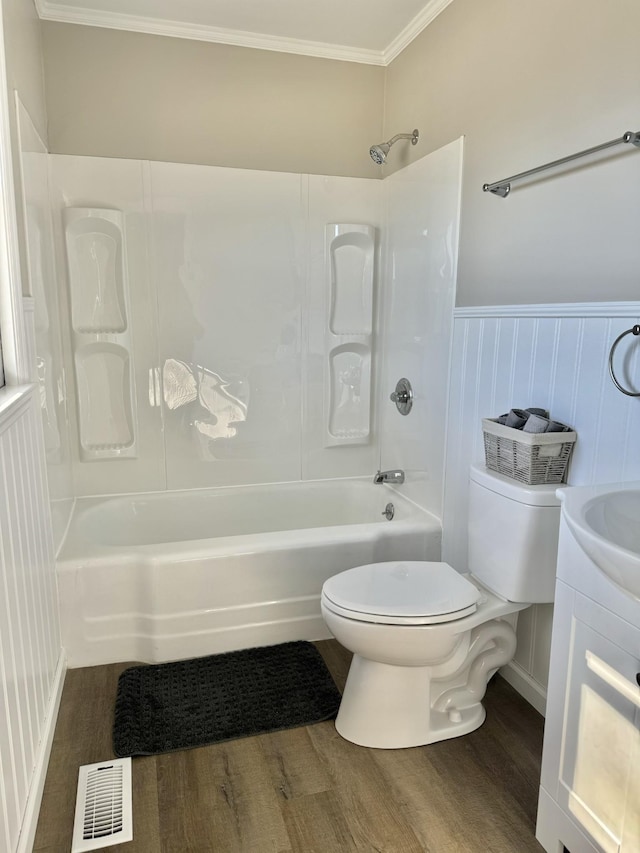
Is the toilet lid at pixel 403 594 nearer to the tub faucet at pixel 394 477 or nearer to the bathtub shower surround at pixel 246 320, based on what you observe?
the bathtub shower surround at pixel 246 320

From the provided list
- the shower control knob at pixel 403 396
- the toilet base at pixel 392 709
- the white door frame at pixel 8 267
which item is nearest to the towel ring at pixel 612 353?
the toilet base at pixel 392 709

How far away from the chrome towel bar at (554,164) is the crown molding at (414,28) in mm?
873

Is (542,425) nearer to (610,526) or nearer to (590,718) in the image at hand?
(610,526)

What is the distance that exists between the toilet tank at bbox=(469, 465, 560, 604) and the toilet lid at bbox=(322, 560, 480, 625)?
0.34 ft

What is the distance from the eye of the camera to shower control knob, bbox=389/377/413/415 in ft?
9.29

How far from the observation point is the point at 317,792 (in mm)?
1706

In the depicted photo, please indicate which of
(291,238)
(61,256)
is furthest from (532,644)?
(61,256)

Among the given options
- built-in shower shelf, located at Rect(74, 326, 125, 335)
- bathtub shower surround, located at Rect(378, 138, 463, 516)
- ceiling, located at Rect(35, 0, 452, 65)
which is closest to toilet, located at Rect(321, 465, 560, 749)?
bathtub shower surround, located at Rect(378, 138, 463, 516)

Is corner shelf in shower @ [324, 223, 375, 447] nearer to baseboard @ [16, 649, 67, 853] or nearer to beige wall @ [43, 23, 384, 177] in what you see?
beige wall @ [43, 23, 384, 177]

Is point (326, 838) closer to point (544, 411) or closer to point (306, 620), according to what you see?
point (306, 620)

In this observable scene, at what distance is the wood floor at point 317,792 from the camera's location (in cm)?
Answer: 155

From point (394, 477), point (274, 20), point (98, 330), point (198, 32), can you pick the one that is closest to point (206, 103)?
point (198, 32)

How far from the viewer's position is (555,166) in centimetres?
181

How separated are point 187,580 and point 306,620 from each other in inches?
20.1
